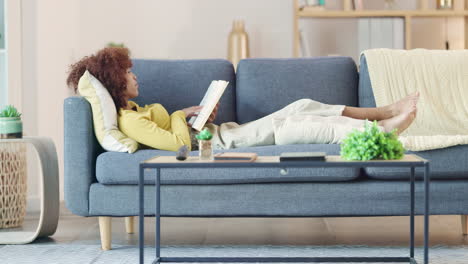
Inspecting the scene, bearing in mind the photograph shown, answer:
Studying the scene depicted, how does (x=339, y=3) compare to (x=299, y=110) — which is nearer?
(x=299, y=110)

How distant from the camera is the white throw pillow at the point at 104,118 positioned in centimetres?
304

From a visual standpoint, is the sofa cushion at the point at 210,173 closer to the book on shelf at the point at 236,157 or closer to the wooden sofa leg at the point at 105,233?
the wooden sofa leg at the point at 105,233

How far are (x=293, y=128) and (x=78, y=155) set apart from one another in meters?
Answer: 0.92

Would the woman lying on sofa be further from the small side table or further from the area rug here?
the area rug

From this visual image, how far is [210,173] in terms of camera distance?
2924mm

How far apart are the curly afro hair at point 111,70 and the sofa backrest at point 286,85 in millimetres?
691

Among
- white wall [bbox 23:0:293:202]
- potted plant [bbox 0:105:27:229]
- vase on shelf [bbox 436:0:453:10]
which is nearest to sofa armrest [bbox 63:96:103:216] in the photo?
potted plant [bbox 0:105:27:229]

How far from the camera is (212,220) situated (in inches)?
152

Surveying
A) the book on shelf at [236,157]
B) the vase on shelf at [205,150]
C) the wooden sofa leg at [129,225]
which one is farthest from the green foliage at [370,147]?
the wooden sofa leg at [129,225]

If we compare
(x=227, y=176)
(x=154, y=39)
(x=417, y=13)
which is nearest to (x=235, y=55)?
(x=154, y=39)

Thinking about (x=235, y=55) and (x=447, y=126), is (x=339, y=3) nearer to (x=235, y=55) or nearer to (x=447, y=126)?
(x=235, y=55)

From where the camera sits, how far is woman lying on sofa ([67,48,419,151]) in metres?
3.09

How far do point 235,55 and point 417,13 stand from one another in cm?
133

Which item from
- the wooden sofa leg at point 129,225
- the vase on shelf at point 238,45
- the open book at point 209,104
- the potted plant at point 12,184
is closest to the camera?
the open book at point 209,104
